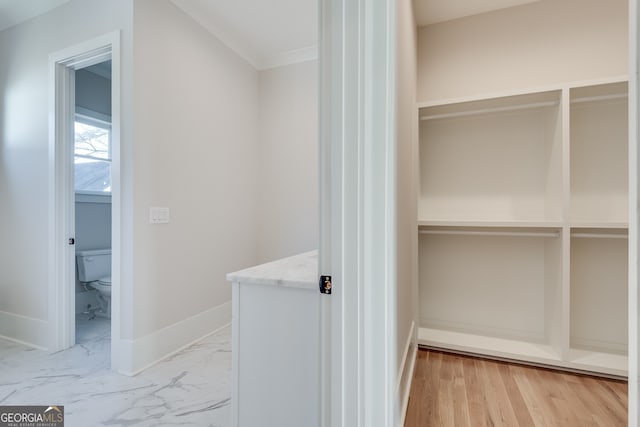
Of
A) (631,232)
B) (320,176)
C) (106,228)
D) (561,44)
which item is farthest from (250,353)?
(106,228)

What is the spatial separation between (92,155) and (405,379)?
12.2 ft

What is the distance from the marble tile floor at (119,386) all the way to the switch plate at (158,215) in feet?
3.33

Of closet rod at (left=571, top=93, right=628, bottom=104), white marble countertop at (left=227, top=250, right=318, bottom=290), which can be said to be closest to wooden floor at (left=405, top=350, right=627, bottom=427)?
white marble countertop at (left=227, top=250, right=318, bottom=290)

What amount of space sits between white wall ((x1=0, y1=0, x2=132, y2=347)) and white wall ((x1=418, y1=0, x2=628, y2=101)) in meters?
2.77

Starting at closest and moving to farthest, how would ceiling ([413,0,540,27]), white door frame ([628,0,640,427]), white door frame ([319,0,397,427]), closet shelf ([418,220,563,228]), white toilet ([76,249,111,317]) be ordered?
white door frame ([628,0,640,427]), white door frame ([319,0,397,427]), closet shelf ([418,220,563,228]), ceiling ([413,0,540,27]), white toilet ([76,249,111,317])

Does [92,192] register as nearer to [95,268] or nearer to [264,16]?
[95,268]

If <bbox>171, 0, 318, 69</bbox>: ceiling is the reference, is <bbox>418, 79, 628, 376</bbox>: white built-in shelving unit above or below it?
below

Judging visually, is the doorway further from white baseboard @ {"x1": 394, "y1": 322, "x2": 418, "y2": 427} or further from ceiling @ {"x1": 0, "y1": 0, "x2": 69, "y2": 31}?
white baseboard @ {"x1": 394, "y1": 322, "x2": 418, "y2": 427}

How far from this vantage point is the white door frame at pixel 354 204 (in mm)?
839

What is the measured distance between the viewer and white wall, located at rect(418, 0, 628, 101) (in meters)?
1.97

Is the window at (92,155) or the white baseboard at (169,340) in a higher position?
the window at (92,155)

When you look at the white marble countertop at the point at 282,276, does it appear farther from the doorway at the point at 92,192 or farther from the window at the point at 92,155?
→ the window at the point at 92,155

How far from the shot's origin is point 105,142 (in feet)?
10.9

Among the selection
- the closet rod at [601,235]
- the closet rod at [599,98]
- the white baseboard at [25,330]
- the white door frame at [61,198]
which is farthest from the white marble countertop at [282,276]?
the white baseboard at [25,330]
